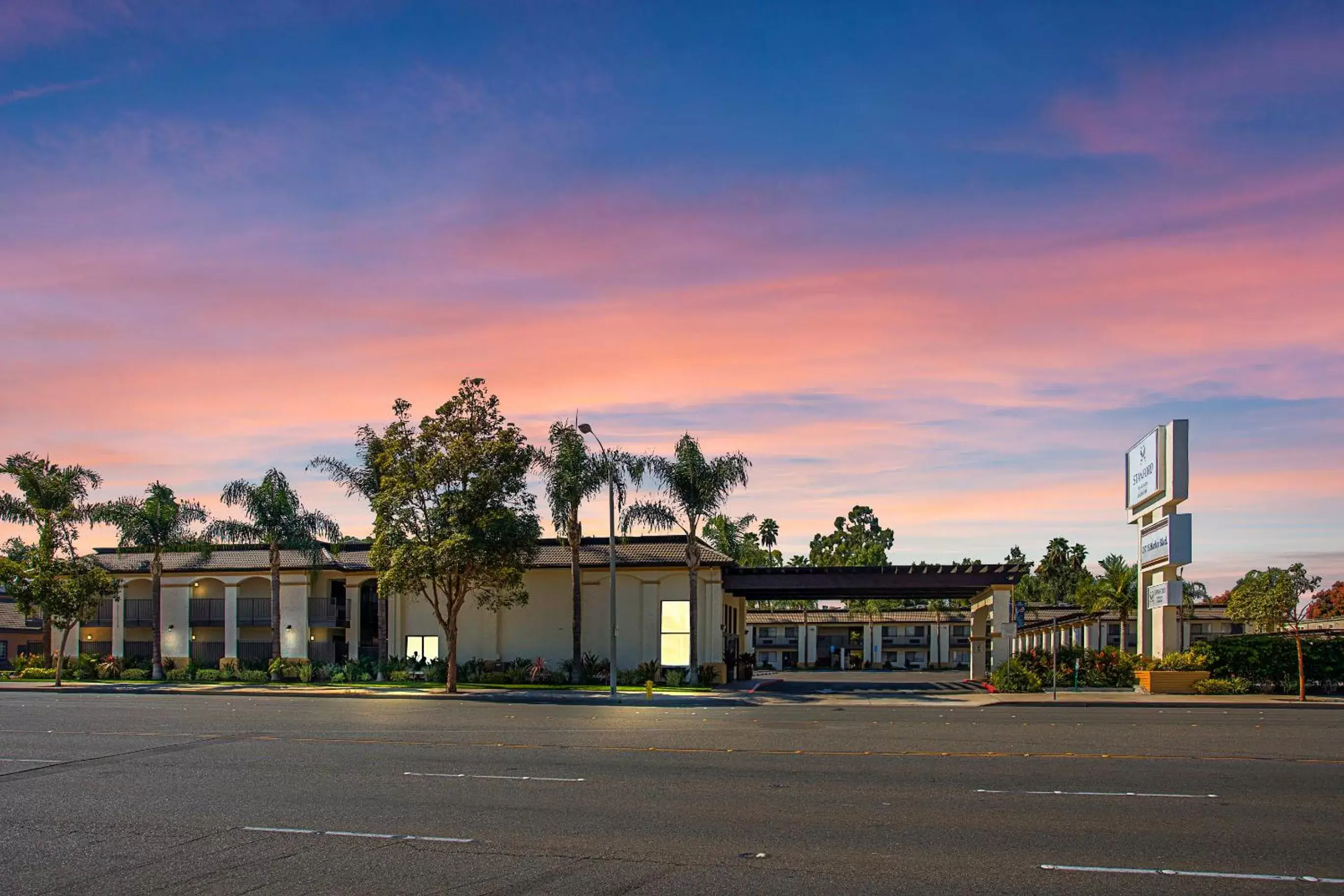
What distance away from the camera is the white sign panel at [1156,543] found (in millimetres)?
42344

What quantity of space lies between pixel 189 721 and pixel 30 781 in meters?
11.2

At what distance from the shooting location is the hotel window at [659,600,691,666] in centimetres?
5147

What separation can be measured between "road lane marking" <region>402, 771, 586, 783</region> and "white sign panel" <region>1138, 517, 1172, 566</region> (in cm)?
3136

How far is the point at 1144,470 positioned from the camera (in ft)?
149

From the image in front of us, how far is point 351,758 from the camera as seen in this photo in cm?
2077

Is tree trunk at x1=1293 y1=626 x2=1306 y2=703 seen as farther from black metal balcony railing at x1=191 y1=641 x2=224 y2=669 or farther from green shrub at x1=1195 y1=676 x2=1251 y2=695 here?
black metal balcony railing at x1=191 y1=641 x2=224 y2=669

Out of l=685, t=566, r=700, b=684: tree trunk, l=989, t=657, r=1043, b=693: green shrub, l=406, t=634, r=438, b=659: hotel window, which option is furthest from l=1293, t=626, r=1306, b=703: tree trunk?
l=406, t=634, r=438, b=659: hotel window

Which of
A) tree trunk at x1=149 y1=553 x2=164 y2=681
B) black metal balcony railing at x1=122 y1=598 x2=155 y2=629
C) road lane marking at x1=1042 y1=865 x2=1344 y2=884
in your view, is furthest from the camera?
black metal balcony railing at x1=122 y1=598 x2=155 y2=629

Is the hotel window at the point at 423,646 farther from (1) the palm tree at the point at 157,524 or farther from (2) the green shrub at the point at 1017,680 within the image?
(2) the green shrub at the point at 1017,680

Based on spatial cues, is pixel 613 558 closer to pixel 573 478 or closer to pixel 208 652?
pixel 573 478

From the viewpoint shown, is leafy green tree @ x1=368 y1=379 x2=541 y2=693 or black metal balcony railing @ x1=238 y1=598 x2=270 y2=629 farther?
black metal balcony railing @ x1=238 y1=598 x2=270 y2=629

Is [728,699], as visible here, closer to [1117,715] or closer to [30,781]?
[1117,715]

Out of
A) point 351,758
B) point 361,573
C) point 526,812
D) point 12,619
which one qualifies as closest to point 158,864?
point 526,812

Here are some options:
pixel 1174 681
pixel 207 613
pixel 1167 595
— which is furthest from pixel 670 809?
pixel 207 613
